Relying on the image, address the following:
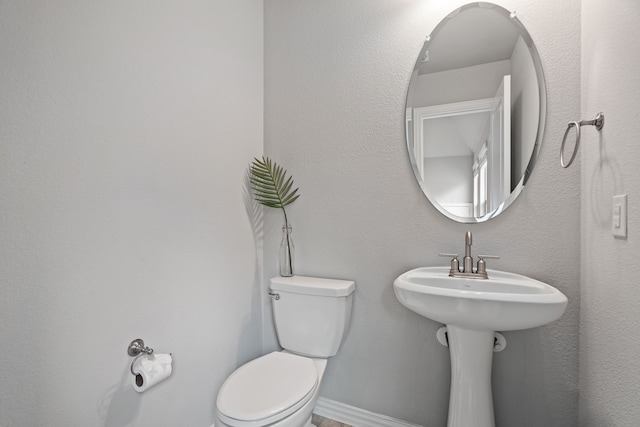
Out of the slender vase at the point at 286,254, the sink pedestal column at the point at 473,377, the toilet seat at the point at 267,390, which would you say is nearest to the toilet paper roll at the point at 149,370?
the toilet seat at the point at 267,390

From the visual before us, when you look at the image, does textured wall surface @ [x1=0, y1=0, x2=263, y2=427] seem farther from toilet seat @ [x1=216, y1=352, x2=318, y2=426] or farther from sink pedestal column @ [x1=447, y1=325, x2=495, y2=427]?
sink pedestal column @ [x1=447, y1=325, x2=495, y2=427]

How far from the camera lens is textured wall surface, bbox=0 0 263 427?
796 mm

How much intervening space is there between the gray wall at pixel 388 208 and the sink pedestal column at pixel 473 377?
190 mm

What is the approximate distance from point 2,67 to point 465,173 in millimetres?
1623

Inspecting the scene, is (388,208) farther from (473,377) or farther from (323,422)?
(323,422)

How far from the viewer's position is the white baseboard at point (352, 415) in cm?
146

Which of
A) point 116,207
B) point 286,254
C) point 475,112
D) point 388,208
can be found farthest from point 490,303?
point 116,207

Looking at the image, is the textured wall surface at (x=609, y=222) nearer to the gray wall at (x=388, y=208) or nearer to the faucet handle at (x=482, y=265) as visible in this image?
the gray wall at (x=388, y=208)

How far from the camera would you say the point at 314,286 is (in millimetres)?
1436

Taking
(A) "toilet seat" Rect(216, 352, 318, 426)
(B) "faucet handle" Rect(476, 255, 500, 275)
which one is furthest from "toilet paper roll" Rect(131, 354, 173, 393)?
(B) "faucet handle" Rect(476, 255, 500, 275)

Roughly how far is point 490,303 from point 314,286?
29.8 inches

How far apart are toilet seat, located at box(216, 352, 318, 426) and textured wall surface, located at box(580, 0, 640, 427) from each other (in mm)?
970

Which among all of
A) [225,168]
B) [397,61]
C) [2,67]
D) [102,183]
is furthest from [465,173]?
[2,67]

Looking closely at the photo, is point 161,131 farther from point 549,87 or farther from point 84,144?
point 549,87
